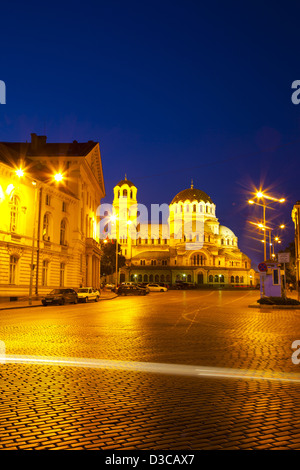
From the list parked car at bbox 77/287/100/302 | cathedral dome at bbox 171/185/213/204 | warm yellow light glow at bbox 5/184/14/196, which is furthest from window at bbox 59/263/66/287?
cathedral dome at bbox 171/185/213/204

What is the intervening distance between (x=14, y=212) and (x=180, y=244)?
95.0 metres

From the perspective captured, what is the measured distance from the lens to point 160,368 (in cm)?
860

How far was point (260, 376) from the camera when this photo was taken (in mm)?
7867

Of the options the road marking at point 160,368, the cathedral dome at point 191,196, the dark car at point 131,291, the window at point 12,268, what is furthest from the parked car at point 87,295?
the cathedral dome at point 191,196

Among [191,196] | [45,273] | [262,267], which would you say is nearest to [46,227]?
[45,273]

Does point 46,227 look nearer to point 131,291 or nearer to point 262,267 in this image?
point 131,291

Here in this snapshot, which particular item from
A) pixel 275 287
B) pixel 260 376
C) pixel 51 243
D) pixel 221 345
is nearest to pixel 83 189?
pixel 51 243

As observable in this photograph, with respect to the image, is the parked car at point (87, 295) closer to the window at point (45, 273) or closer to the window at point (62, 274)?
the window at point (45, 273)

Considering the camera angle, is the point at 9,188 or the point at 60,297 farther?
the point at 9,188

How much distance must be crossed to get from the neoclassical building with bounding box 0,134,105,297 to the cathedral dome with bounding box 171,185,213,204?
76379 mm

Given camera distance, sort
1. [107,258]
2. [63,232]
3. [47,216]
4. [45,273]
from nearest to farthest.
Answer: [45,273] < [47,216] < [63,232] < [107,258]

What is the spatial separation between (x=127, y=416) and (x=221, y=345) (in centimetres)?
662

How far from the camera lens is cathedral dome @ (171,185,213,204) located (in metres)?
142
